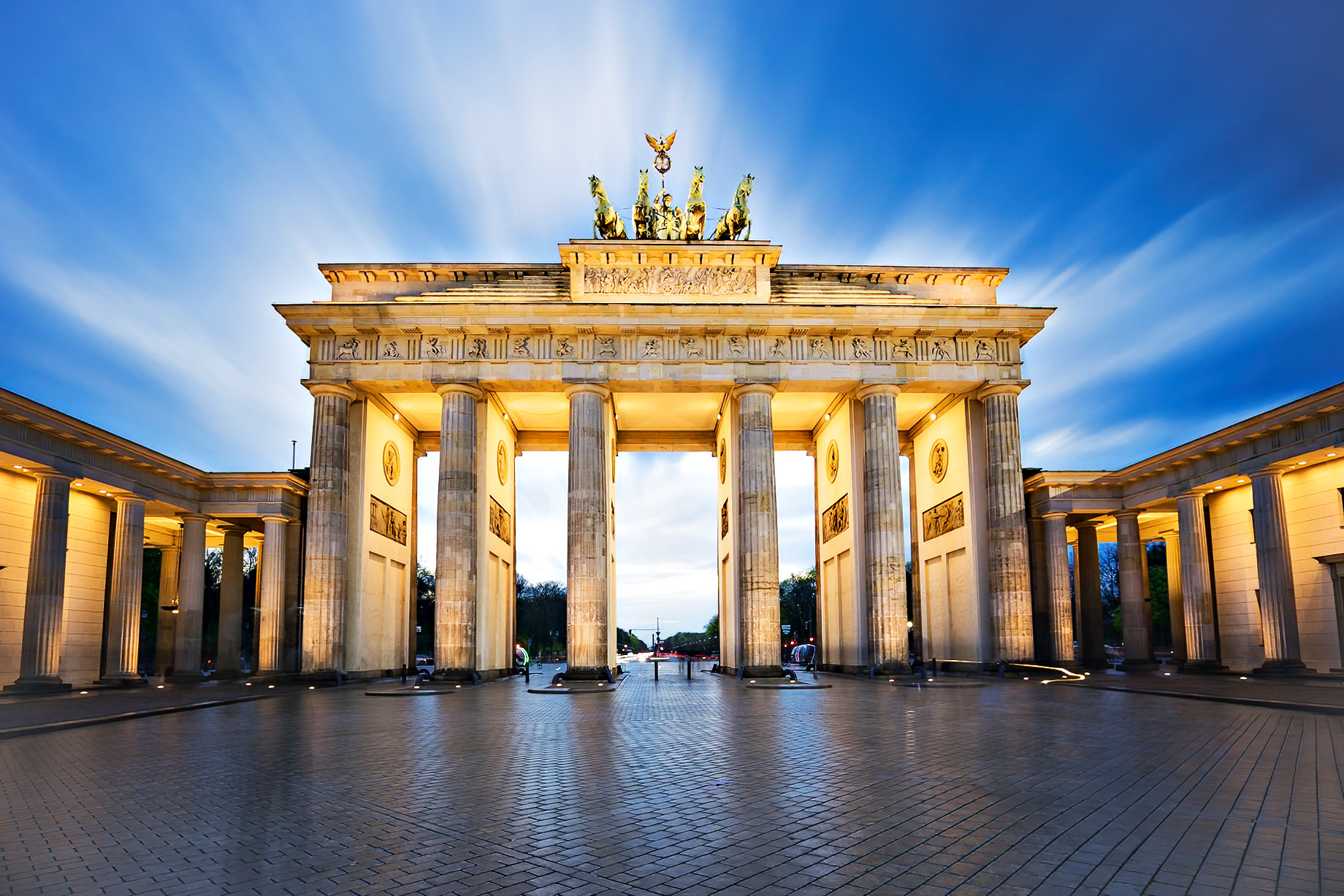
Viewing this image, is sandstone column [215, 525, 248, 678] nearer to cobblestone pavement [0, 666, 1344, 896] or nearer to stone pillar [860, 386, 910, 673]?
cobblestone pavement [0, 666, 1344, 896]

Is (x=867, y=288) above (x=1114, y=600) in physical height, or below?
above

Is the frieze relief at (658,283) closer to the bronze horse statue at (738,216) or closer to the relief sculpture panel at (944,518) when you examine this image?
the bronze horse statue at (738,216)

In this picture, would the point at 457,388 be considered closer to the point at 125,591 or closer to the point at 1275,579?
the point at 125,591

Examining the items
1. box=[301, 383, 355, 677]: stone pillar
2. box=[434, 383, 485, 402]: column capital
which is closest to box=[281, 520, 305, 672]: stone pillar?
box=[301, 383, 355, 677]: stone pillar

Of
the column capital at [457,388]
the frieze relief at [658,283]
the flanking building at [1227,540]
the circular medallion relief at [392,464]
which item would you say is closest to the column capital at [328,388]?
the column capital at [457,388]

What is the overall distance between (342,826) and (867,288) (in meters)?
30.4

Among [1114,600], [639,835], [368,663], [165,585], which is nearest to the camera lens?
[639,835]

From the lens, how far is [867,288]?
33844 mm

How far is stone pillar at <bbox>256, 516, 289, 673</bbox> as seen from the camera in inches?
1228

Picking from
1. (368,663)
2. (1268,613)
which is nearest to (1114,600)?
(1268,613)

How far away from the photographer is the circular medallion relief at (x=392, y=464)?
3562 cm

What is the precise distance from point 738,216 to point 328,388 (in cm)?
1711

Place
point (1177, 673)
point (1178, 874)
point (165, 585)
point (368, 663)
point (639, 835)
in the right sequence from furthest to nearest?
point (165, 585), point (368, 663), point (1177, 673), point (639, 835), point (1178, 874)

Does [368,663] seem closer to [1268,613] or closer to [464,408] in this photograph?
[464,408]
